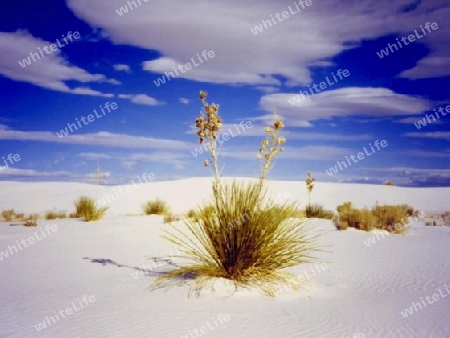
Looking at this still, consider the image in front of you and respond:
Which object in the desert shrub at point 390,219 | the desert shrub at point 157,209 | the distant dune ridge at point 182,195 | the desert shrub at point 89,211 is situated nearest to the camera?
the desert shrub at point 390,219

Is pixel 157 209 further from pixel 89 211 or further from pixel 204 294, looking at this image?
pixel 204 294

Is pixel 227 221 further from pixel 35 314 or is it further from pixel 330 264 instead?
pixel 330 264

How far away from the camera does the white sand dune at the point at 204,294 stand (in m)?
4.93

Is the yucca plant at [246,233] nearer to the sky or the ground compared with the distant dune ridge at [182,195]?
nearer to the ground

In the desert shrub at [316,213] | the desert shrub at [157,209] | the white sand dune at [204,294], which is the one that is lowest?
the white sand dune at [204,294]

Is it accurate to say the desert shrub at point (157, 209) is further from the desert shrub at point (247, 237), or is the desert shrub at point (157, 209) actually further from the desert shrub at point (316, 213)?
the desert shrub at point (247, 237)

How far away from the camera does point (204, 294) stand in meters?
6.27

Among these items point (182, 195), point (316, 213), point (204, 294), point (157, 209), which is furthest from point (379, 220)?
point (182, 195)

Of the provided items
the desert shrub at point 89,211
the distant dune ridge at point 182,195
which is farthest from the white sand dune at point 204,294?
the distant dune ridge at point 182,195

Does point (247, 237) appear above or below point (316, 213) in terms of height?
below

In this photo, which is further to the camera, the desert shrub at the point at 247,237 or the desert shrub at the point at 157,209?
the desert shrub at the point at 157,209

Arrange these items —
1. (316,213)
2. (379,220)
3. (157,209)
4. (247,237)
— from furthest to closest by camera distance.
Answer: (157,209) < (316,213) < (379,220) < (247,237)

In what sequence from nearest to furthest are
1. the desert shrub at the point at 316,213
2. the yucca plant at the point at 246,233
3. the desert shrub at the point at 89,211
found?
1. the yucca plant at the point at 246,233
2. the desert shrub at the point at 89,211
3. the desert shrub at the point at 316,213

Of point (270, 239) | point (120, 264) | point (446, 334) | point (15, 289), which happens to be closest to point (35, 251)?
point (120, 264)
